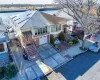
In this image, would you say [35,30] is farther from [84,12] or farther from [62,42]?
[84,12]

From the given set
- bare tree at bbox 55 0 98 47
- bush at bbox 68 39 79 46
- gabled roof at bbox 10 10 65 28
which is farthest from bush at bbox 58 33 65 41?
bare tree at bbox 55 0 98 47

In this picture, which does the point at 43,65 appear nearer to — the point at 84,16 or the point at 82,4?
the point at 84,16

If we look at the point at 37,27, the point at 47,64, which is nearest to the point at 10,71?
the point at 47,64

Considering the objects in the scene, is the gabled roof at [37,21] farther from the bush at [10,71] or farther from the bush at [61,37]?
the bush at [10,71]

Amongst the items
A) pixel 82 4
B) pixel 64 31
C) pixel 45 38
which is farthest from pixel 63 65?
pixel 82 4

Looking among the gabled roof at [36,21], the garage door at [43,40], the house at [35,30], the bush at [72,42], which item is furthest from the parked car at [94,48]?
the garage door at [43,40]

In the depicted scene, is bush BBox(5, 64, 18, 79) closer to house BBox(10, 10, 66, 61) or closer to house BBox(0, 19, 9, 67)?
house BBox(0, 19, 9, 67)
